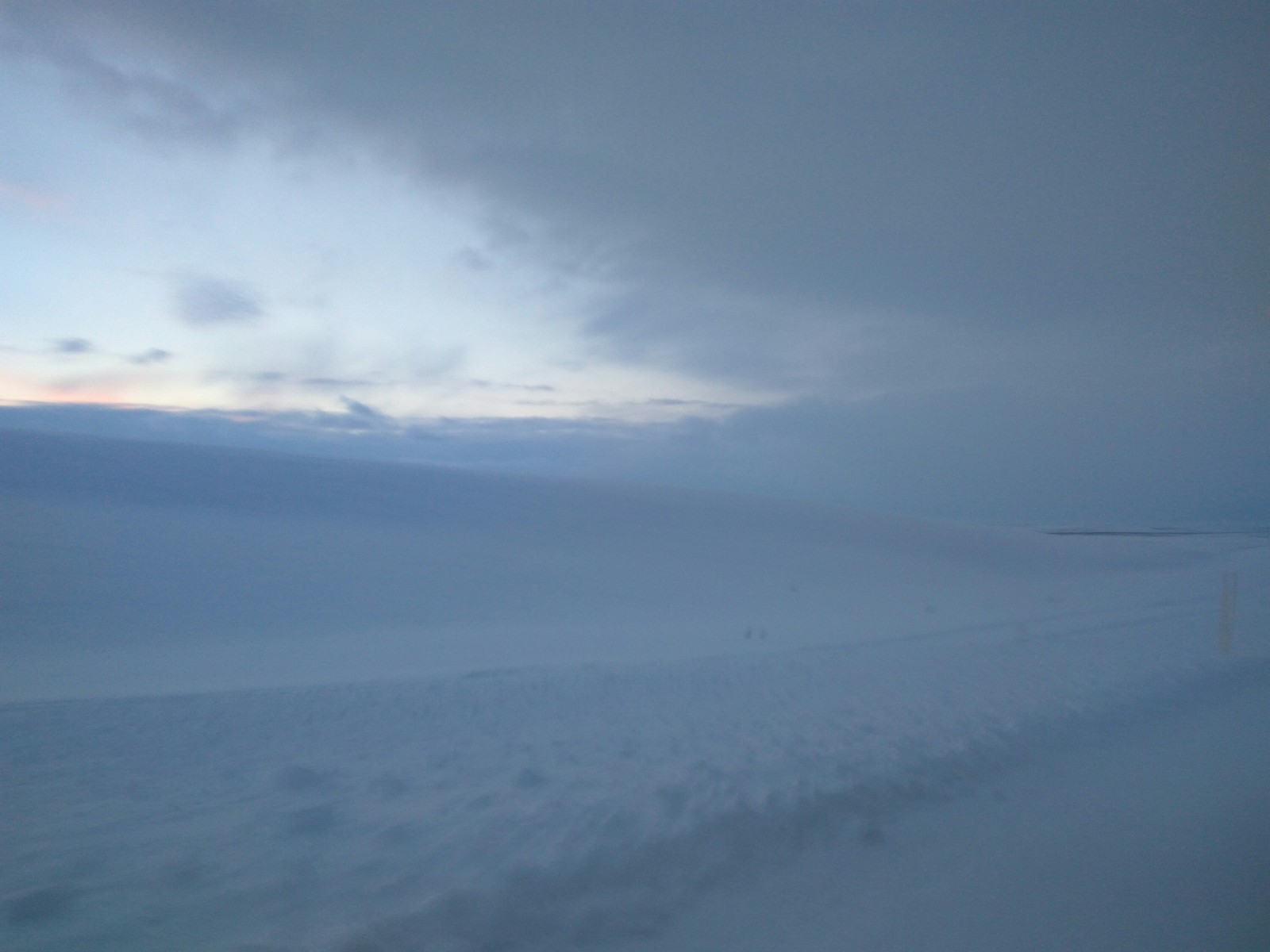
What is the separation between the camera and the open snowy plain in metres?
3.66

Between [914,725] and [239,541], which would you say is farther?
[239,541]

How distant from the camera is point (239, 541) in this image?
13.0 meters

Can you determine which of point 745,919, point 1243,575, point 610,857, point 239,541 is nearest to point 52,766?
point 610,857

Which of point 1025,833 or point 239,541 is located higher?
point 239,541

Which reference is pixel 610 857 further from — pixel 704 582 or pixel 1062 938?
pixel 704 582

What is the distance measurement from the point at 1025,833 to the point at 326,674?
5921 millimetres

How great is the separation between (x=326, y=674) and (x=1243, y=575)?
22.3 metres

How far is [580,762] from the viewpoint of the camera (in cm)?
542

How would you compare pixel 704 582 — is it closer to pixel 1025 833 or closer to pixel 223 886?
pixel 1025 833

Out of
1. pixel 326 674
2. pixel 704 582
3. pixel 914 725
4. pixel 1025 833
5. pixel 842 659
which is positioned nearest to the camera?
pixel 1025 833

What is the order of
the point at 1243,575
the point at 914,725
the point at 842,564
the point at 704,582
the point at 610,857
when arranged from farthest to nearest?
the point at 1243,575
the point at 842,564
the point at 704,582
the point at 914,725
the point at 610,857

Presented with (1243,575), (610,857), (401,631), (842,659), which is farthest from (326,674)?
(1243,575)

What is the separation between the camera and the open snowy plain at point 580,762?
12.0 feet

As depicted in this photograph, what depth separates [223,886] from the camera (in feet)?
12.1
